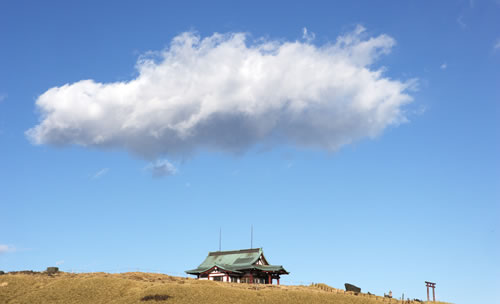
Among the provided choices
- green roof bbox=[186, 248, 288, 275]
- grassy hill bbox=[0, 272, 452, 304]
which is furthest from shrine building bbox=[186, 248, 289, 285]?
grassy hill bbox=[0, 272, 452, 304]

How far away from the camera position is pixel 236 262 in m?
106

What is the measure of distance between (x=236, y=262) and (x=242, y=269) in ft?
13.9

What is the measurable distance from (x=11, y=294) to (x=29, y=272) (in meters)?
18.4

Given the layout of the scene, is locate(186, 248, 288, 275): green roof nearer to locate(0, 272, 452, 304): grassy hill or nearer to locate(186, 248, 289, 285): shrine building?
locate(186, 248, 289, 285): shrine building

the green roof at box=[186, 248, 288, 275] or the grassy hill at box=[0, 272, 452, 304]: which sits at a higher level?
the green roof at box=[186, 248, 288, 275]

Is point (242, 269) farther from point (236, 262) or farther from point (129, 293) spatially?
point (129, 293)

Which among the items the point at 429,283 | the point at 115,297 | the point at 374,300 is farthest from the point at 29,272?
the point at 429,283

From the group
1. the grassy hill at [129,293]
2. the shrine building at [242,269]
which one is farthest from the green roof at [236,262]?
the grassy hill at [129,293]

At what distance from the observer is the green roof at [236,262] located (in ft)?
334

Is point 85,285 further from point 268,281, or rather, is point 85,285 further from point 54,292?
point 268,281

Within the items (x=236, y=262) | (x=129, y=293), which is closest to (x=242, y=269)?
(x=236, y=262)

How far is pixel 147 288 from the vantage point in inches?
2940

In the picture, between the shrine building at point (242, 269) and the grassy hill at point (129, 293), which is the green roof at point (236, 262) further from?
the grassy hill at point (129, 293)

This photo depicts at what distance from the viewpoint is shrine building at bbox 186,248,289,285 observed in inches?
3996
